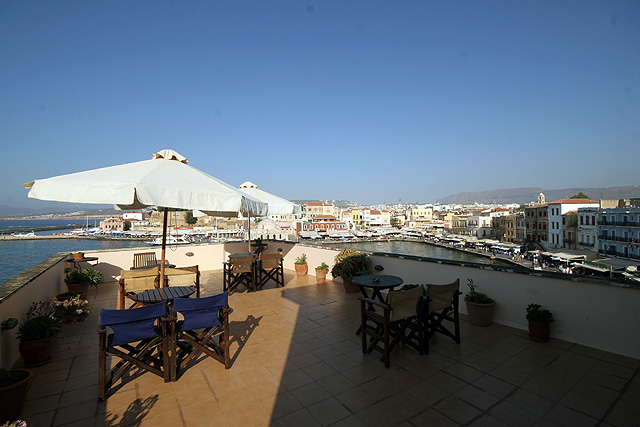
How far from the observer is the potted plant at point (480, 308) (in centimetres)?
406

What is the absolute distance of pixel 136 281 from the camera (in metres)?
4.33

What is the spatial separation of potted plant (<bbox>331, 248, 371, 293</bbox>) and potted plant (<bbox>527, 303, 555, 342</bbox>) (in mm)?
2768

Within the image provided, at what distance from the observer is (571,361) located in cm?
308

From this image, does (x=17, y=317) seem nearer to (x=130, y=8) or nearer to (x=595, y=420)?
(x=595, y=420)

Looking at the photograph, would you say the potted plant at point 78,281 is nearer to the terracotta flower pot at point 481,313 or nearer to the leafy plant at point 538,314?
the terracotta flower pot at point 481,313

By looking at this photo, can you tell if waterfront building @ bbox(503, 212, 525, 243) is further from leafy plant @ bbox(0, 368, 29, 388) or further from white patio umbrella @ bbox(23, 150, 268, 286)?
leafy plant @ bbox(0, 368, 29, 388)

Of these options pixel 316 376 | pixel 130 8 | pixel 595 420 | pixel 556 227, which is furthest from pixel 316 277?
pixel 556 227

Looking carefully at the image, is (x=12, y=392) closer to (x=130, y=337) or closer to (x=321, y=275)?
(x=130, y=337)

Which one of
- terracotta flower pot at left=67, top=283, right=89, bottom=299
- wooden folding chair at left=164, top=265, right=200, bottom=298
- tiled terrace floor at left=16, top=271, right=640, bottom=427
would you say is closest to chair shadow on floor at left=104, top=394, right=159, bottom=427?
tiled terrace floor at left=16, top=271, right=640, bottom=427

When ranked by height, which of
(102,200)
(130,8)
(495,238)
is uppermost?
(130,8)

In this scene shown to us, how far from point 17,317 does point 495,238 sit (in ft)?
256

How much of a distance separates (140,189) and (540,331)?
470 centimetres

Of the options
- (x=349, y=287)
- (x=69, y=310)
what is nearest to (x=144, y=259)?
(x=69, y=310)

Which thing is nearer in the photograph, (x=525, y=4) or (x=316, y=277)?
(x=316, y=277)
